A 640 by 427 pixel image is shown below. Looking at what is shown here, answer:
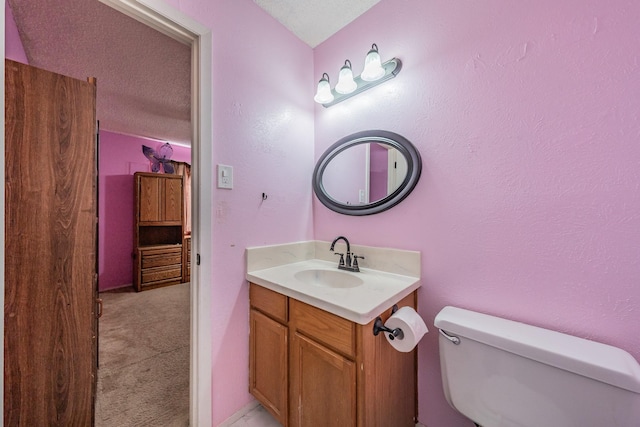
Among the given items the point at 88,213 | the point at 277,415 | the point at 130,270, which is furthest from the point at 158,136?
the point at 277,415

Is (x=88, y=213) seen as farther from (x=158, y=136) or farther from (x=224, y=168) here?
(x=158, y=136)

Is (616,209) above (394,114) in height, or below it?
below

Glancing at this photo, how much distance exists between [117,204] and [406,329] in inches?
164

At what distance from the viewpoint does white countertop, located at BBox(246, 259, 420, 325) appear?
0.87 metres

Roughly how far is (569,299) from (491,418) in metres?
0.52

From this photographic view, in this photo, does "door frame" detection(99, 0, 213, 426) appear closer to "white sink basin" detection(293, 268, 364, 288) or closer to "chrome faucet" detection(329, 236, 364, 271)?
"white sink basin" detection(293, 268, 364, 288)

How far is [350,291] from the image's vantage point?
1045 mm

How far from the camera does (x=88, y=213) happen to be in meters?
0.91

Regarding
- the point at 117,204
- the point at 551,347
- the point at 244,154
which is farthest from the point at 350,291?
the point at 117,204

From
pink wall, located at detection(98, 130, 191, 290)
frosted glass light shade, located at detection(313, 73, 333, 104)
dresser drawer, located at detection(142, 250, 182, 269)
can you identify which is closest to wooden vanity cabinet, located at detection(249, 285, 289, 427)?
frosted glass light shade, located at detection(313, 73, 333, 104)

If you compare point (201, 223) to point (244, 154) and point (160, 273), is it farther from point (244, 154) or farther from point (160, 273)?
point (160, 273)

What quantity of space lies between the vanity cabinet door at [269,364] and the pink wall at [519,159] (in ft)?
2.28

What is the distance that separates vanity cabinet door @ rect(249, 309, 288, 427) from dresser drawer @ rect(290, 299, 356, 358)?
0.13m

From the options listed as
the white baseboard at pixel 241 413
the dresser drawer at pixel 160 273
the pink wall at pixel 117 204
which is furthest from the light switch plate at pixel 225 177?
the pink wall at pixel 117 204
